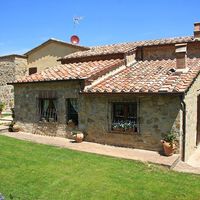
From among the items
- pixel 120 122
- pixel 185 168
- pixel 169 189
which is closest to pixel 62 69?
pixel 120 122

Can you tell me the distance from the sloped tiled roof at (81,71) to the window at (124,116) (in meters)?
2.16

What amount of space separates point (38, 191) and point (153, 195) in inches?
126

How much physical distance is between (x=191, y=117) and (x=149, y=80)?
2477 mm

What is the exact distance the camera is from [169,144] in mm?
11547

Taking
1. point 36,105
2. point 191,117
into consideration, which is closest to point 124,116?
point 191,117

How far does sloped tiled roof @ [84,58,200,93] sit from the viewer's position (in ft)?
39.5

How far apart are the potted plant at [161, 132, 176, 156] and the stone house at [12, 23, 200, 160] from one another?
286mm

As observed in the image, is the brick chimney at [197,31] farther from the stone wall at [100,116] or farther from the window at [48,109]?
the window at [48,109]

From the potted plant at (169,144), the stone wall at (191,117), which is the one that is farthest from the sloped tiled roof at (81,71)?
the potted plant at (169,144)

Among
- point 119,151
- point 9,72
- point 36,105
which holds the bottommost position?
point 119,151

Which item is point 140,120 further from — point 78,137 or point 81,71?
point 81,71

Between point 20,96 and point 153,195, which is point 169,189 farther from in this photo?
point 20,96

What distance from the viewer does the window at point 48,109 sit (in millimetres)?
15645

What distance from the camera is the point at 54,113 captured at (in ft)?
51.3
